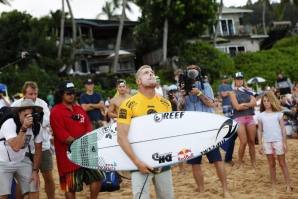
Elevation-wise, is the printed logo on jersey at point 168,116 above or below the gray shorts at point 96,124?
below

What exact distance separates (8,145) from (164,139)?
1.79 meters

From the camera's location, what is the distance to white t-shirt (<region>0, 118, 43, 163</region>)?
4.61 meters

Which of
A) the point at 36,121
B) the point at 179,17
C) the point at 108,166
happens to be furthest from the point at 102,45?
the point at 108,166

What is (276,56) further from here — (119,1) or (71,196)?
(71,196)

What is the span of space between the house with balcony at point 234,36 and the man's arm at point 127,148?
33.7 meters

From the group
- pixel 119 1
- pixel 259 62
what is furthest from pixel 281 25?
pixel 119 1

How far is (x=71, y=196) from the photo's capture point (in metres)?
5.11

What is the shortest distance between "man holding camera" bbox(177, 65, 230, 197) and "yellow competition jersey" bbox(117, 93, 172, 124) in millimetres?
1437

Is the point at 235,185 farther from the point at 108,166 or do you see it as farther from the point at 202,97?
the point at 108,166

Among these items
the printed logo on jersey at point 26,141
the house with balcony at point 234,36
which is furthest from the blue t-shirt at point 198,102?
the house with balcony at point 234,36

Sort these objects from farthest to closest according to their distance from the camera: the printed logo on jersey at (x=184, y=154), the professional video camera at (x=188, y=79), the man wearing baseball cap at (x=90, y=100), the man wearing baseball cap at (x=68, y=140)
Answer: the man wearing baseball cap at (x=90, y=100)
the professional video camera at (x=188, y=79)
the man wearing baseball cap at (x=68, y=140)
the printed logo on jersey at (x=184, y=154)

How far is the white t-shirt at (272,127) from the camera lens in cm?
591

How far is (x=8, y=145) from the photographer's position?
4711mm

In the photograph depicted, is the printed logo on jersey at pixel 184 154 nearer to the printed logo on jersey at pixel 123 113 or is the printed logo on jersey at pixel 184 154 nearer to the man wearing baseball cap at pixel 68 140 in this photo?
the printed logo on jersey at pixel 123 113
